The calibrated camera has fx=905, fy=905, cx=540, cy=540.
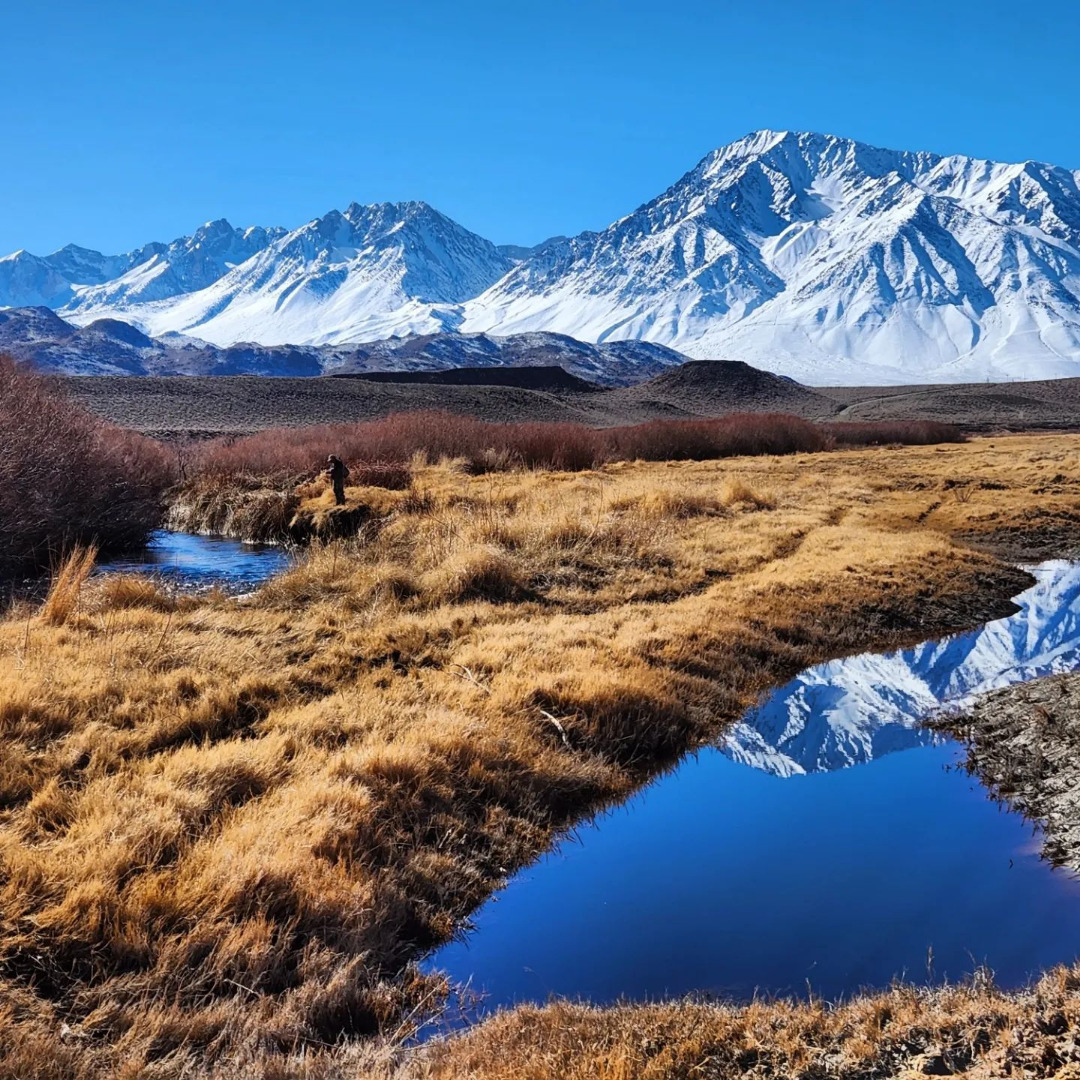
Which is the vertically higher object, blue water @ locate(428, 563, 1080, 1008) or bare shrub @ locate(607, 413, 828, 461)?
bare shrub @ locate(607, 413, 828, 461)

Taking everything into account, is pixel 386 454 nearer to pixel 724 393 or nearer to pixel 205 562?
pixel 205 562

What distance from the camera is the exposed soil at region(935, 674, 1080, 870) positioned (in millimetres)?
7109

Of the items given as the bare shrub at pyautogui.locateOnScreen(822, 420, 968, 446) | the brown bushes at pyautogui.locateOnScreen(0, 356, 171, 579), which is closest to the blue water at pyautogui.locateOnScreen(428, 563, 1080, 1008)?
the brown bushes at pyautogui.locateOnScreen(0, 356, 171, 579)

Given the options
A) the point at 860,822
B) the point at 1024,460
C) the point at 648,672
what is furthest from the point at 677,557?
the point at 1024,460

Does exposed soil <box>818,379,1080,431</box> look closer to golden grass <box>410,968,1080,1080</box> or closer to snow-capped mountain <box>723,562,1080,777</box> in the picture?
snow-capped mountain <box>723,562,1080,777</box>

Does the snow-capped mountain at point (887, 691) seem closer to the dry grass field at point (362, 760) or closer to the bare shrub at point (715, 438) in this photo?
the dry grass field at point (362, 760)

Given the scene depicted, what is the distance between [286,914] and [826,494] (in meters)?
22.8

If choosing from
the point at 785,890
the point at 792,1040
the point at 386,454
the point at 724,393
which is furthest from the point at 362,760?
the point at 724,393

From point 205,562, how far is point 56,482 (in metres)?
3.06

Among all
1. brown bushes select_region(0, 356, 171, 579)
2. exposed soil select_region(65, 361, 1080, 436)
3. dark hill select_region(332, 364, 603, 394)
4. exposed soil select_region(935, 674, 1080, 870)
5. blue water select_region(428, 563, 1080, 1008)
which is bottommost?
blue water select_region(428, 563, 1080, 1008)

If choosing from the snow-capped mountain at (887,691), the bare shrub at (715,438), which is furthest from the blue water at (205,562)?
the bare shrub at (715,438)

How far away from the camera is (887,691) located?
1101cm

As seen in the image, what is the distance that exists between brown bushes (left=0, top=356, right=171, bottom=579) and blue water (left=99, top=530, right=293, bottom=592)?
705 millimetres

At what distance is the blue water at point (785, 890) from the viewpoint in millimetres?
5281
